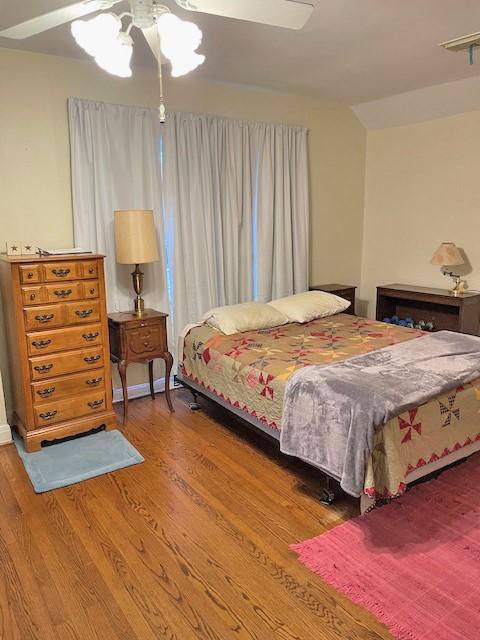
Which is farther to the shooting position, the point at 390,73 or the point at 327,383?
the point at 390,73

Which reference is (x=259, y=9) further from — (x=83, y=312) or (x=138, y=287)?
(x=138, y=287)

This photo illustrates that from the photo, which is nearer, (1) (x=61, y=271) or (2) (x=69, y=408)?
(1) (x=61, y=271)

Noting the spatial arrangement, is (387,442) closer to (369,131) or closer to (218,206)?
(218,206)

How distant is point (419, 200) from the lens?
15.4 feet

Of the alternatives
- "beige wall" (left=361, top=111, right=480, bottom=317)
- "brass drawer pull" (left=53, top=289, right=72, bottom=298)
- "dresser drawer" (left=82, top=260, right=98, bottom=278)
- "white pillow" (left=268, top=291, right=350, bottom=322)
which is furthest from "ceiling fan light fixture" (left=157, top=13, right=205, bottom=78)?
"beige wall" (left=361, top=111, right=480, bottom=317)

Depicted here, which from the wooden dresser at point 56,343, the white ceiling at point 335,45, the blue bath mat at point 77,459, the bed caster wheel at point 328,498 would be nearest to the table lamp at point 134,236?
the wooden dresser at point 56,343

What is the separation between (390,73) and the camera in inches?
143

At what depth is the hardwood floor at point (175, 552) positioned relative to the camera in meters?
1.70

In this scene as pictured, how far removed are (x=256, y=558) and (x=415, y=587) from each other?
24.9 inches

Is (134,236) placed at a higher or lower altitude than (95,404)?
higher

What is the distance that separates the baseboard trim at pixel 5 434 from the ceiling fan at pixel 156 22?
2274 mm

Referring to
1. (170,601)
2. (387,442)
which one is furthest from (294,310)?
(170,601)

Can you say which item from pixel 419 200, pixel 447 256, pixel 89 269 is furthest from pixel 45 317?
pixel 419 200

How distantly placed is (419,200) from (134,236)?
291 cm
